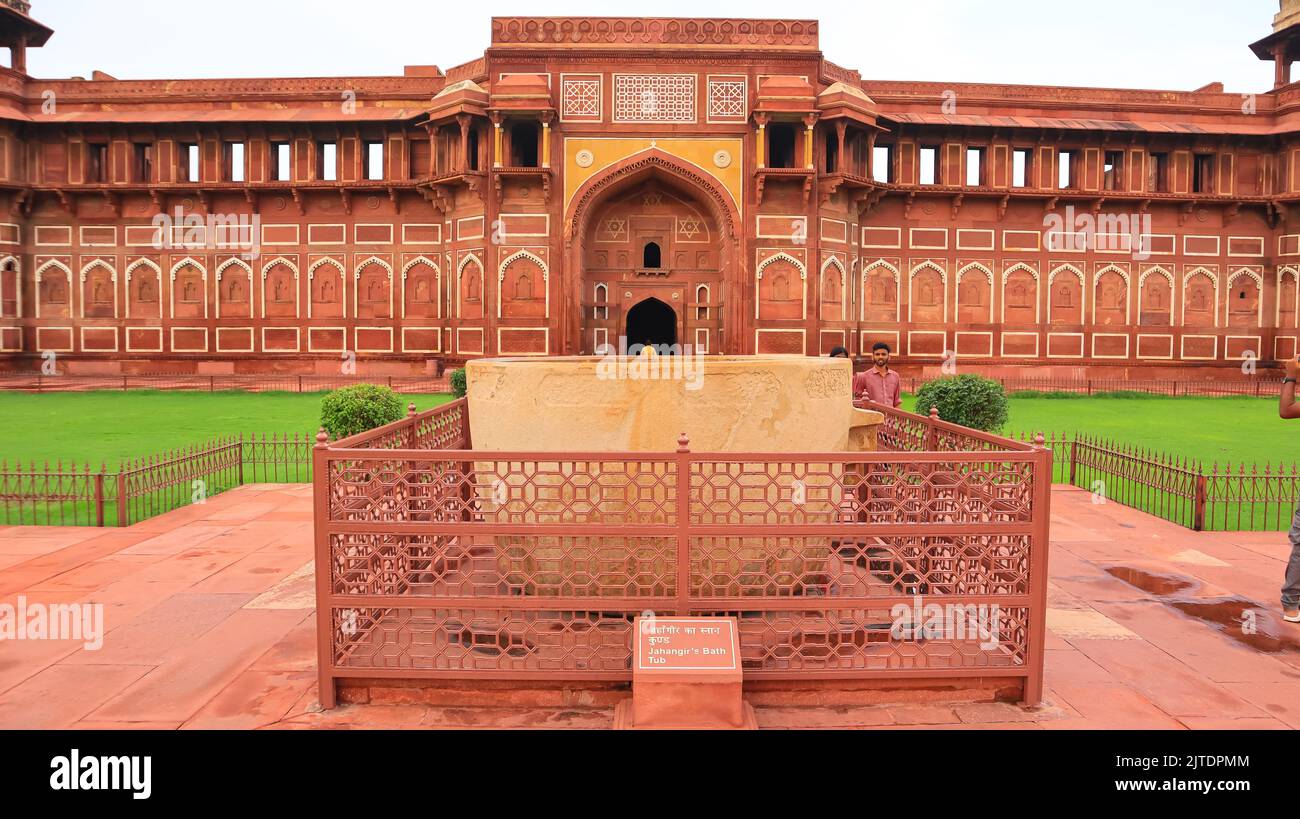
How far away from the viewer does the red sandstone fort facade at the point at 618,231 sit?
63.3 feet

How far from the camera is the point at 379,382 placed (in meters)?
19.7

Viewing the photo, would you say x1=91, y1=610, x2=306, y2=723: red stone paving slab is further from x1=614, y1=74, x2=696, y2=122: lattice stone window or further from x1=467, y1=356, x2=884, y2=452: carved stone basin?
x1=614, y1=74, x2=696, y2=122: lattice stone window

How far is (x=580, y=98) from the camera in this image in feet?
59.1

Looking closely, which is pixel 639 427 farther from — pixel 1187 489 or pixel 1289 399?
pixel 1187 489

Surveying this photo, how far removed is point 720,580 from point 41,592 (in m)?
3.85

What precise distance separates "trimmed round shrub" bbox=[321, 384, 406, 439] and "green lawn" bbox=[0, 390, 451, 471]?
2270mm

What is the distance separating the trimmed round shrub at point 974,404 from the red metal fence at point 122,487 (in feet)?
23.7

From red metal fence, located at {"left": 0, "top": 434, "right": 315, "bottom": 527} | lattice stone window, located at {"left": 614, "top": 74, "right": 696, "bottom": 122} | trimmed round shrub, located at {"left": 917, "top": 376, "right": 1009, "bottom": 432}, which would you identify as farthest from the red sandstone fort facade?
red metal fence, located at {"left": 0, "top": 434, "right": 315, "bottom": 527}

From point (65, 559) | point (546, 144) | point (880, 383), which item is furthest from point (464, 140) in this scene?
point (65, 559)

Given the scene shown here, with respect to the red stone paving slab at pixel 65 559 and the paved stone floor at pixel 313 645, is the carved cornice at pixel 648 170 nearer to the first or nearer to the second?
the paved stone floor at pixel 313 645

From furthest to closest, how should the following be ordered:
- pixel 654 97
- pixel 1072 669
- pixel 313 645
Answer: pixel 654 97 → pixel 313 645 → pixel 1072 669

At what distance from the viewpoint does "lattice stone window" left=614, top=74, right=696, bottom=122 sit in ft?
58.9

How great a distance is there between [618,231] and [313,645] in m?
16.2

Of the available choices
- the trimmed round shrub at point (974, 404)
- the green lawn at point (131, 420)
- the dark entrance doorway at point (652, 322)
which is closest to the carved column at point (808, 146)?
the dark entrance doorway at point (652, 322)
